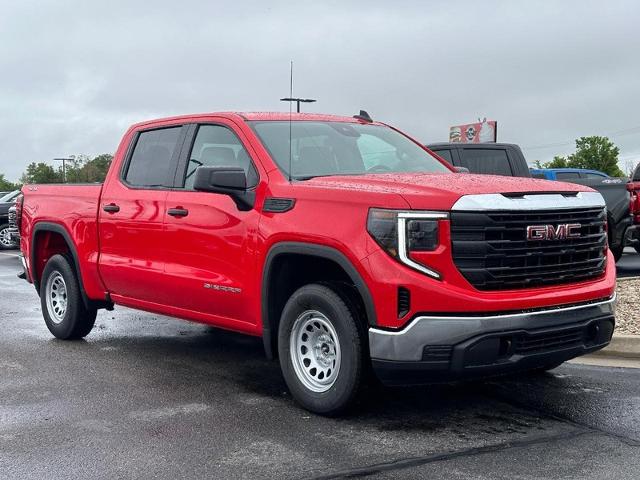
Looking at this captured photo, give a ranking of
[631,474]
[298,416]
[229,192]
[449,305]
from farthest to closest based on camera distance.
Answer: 1. [229,192]
2. [298,416]
3. [449,305]
4. [631,474]

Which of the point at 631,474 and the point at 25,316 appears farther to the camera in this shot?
the point at 25,316

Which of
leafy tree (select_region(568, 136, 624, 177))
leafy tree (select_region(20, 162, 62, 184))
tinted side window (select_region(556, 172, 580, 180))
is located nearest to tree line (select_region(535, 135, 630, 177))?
leafy tree (select_region(568, 136, 624, 177))

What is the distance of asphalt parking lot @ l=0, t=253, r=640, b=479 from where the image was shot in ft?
15.0

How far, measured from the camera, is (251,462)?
464 cm

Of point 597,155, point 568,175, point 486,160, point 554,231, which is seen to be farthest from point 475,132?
point 554,231

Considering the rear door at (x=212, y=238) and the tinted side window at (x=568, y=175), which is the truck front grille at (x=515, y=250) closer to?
the rear door at (x=212, y=238)

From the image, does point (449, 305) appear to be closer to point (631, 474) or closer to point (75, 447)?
point (631, 474)

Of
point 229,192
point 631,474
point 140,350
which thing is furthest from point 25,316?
point 631,474

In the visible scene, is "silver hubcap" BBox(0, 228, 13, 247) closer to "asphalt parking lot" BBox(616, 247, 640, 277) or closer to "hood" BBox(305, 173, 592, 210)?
"asphalt parking lot" BBox(616, 247, 640, 277)

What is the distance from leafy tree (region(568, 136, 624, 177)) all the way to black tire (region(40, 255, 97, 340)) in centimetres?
9334

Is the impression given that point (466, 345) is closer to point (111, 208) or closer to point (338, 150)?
point (338, 150)

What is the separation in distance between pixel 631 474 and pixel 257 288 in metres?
2.63

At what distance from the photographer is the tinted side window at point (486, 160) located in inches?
466

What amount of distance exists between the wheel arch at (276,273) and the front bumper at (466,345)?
0.22 meters
